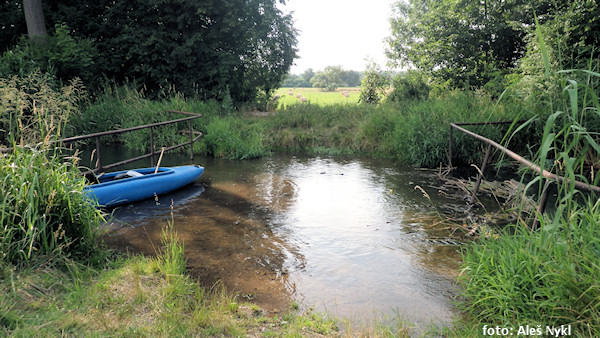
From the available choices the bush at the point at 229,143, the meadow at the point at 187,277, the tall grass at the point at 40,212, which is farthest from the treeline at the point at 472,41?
the tall grass at the point at 40,212

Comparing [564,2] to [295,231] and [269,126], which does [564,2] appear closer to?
[269,126]

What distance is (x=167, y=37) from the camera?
60.2 ft

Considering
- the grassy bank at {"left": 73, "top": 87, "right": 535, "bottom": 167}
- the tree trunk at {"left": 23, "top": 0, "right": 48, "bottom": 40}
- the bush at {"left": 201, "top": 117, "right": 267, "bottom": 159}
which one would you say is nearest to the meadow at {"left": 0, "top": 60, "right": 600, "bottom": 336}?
the grassy bank at {"left": 73, "top": 87, "right": 535, "bottom": 167}

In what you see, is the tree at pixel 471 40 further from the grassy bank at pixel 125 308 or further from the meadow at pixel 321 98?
the grassy bank at pixel 125 308

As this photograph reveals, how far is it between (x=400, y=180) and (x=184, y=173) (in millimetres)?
4706

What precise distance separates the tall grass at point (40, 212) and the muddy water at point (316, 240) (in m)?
0.89

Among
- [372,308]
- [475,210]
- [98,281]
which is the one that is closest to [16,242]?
[98,281]

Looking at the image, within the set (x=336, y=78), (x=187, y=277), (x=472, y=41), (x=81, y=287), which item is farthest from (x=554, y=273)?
(x=336, y=78)

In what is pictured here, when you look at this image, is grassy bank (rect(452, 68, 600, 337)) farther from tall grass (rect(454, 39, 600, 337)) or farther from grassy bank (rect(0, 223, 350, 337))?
grassy bank (rect(0, 223, 350, 337))

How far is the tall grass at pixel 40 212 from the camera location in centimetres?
377

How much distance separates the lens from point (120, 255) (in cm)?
485

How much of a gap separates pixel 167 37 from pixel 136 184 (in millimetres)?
12813

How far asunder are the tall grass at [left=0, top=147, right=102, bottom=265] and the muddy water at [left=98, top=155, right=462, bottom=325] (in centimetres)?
89

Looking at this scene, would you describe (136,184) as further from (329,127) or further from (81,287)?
(329,127)
